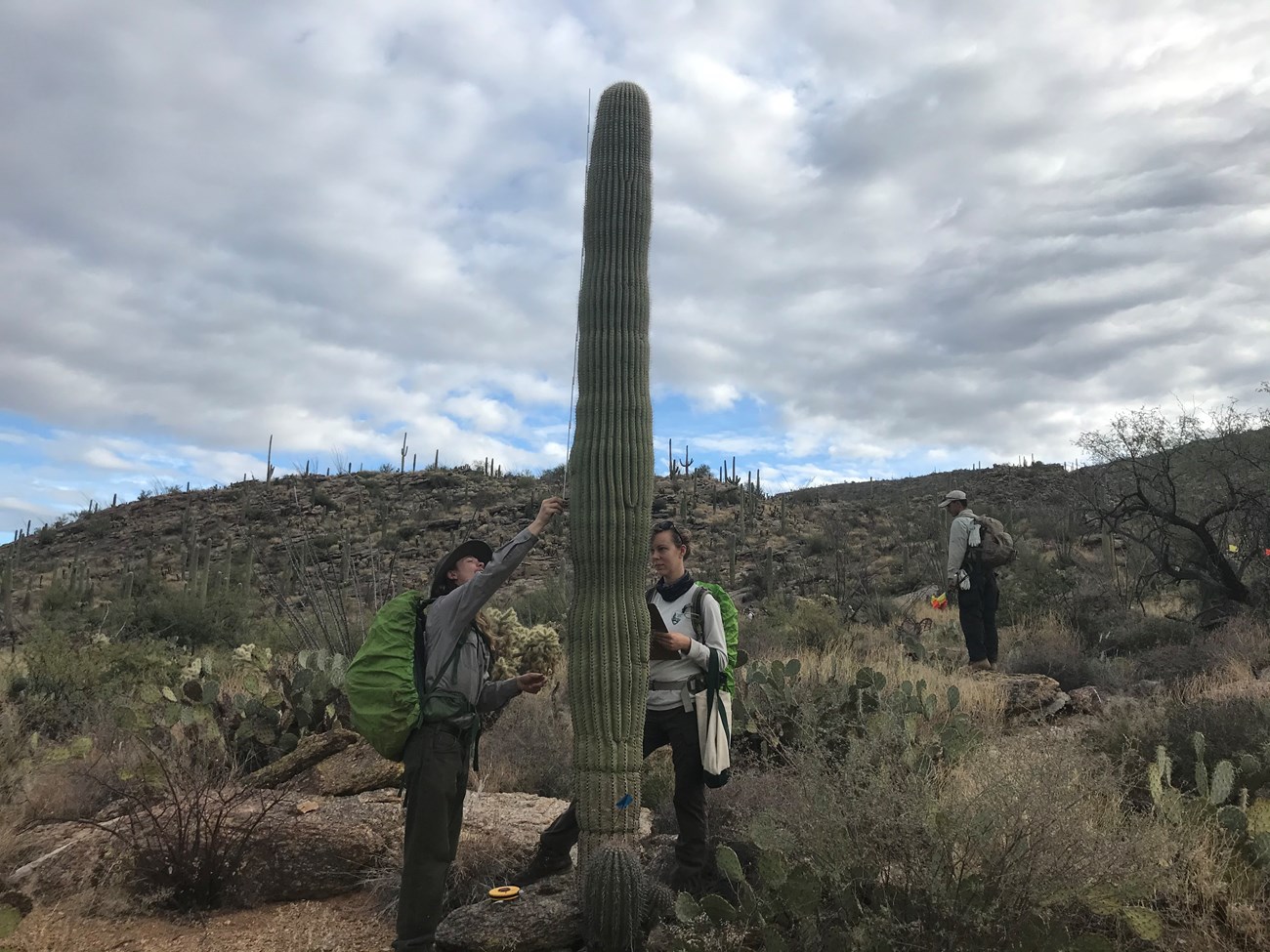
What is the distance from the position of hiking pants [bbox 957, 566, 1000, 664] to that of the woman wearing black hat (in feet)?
23.3

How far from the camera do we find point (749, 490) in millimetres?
31922

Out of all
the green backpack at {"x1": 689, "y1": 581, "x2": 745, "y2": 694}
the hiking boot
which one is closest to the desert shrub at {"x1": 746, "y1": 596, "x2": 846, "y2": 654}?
the green backpack at {"x1": 689, "y1": 581, "x2": 745, "y2": 694}

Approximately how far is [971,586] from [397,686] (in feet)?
25.1

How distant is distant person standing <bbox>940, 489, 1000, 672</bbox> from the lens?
31.3 feet

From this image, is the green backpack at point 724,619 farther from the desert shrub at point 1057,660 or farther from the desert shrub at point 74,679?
the desert shrub at point 1057,660

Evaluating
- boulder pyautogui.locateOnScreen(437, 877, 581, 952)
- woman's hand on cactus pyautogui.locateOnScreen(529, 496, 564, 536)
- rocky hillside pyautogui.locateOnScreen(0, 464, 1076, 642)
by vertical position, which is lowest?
boulder pyautogui.locateOnScreen(437, 877, 581, 952)

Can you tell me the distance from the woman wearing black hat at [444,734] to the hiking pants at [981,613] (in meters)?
7.10

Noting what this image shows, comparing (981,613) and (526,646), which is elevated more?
(981,613)

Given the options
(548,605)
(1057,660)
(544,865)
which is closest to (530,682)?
(544,865)

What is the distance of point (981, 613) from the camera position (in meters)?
10.2

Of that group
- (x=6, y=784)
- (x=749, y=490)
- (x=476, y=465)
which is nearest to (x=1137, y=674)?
(x=6, y=784)

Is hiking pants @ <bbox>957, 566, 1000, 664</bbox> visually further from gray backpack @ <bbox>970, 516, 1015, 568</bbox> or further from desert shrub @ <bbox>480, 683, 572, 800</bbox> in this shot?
desert shrub @ <bbox>480, 683, 572, 800</bbox>

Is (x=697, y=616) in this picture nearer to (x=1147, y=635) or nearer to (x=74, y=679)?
(x=74, y=679)

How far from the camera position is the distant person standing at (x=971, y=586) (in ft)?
31.3
